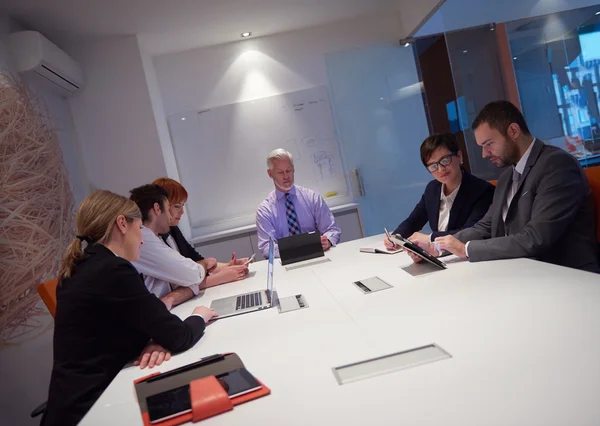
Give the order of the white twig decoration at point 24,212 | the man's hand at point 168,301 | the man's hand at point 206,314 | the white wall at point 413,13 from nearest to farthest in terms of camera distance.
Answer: the man's hand at point 206,314 → the man's hand at point 168,301 → the white twig decoration at point 24,212 → the white wall at point 413,13

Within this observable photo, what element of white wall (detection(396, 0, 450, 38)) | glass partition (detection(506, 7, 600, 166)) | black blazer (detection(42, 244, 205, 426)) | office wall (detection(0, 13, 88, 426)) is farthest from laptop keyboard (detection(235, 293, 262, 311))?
white wall (detection(396, 0, 450, 38))

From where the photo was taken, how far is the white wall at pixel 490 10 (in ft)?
10.5

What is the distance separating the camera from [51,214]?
328 centimetres

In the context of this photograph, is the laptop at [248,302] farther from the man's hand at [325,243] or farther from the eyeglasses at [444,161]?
the eyeglasses at [444,161]

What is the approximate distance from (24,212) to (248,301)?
1.69 meters

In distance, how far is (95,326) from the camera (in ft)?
5.47

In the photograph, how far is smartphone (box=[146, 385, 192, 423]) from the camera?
1.14 m

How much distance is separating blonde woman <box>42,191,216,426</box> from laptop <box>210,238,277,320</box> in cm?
40

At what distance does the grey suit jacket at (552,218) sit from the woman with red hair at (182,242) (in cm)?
144

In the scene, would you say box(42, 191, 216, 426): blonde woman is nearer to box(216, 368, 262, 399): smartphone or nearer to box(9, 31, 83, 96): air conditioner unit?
box(216, 368, 262, 399): smartphone

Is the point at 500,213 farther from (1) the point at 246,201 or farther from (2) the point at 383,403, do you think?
(1) the point at 246,201

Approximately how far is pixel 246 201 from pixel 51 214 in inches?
95.5

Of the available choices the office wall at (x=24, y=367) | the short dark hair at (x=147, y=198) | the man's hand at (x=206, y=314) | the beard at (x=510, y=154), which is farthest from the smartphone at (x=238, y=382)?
the office wall at (x=24, y=367)

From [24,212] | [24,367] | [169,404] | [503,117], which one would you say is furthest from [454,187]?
[24,367]
